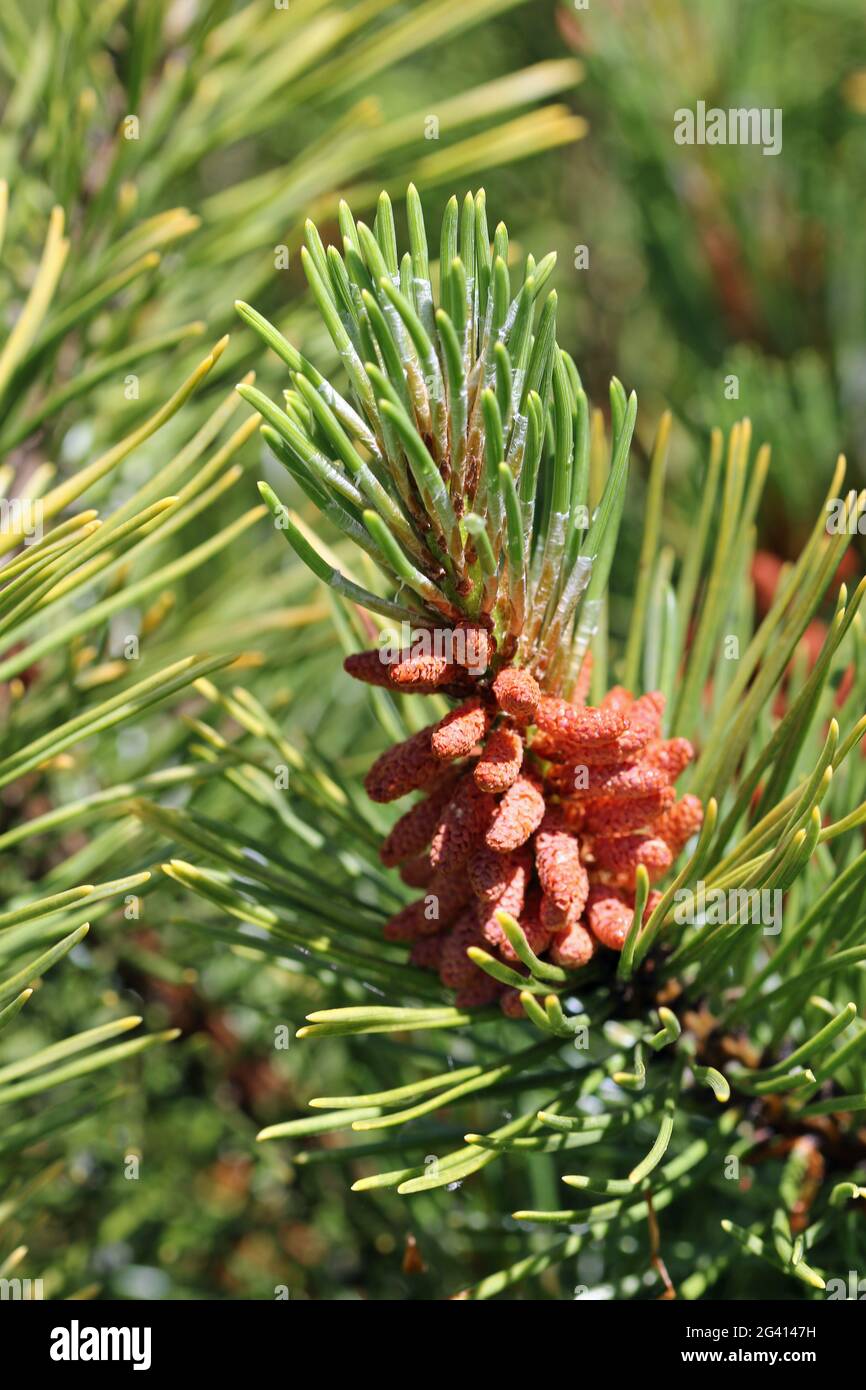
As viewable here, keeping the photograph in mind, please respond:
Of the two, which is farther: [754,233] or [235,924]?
[754,233]

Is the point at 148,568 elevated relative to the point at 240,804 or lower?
elevated

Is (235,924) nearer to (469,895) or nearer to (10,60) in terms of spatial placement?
(469,895)
